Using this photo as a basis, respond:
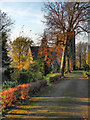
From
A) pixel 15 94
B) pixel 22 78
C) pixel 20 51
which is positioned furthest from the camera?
pixel 20 51

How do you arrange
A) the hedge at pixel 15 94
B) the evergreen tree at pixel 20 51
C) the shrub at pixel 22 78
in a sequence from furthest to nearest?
the evergreen tree at pixel 20 51 → the shrub at pixel 22 78 → the hedge at pixel 15 94

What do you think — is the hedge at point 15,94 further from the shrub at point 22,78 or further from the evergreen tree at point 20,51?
the evergreen tree at point 20,51

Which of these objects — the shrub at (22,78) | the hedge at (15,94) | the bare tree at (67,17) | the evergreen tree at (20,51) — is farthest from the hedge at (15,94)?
the bare tree at (67,17)

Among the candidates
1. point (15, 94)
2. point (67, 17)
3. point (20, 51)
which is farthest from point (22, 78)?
point (67, 17)

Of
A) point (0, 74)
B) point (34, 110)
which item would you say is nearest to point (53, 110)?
point (34, 110)

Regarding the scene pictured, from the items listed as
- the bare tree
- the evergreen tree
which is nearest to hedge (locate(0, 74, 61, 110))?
the evergreen tree

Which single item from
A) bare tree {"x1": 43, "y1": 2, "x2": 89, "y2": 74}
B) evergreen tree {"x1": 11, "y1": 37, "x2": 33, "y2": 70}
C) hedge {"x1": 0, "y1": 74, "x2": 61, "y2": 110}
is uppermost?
bare tree {"x1": 43, "y1": 2, "x2": 89, "y2": 74}

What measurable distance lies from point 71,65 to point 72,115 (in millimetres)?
34631

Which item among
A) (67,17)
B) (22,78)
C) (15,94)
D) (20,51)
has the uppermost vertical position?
(67,17)

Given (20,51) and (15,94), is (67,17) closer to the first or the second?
(20,51)

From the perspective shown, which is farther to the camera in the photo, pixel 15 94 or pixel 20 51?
pixel 20 51

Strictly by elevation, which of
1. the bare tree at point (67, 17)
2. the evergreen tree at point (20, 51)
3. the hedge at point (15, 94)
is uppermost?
the bare tree at point (67, 17)

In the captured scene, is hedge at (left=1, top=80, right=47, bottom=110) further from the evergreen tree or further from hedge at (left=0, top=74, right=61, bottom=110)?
the evergreen tree

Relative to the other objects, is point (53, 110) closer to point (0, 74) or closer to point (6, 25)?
point (0, 74)
